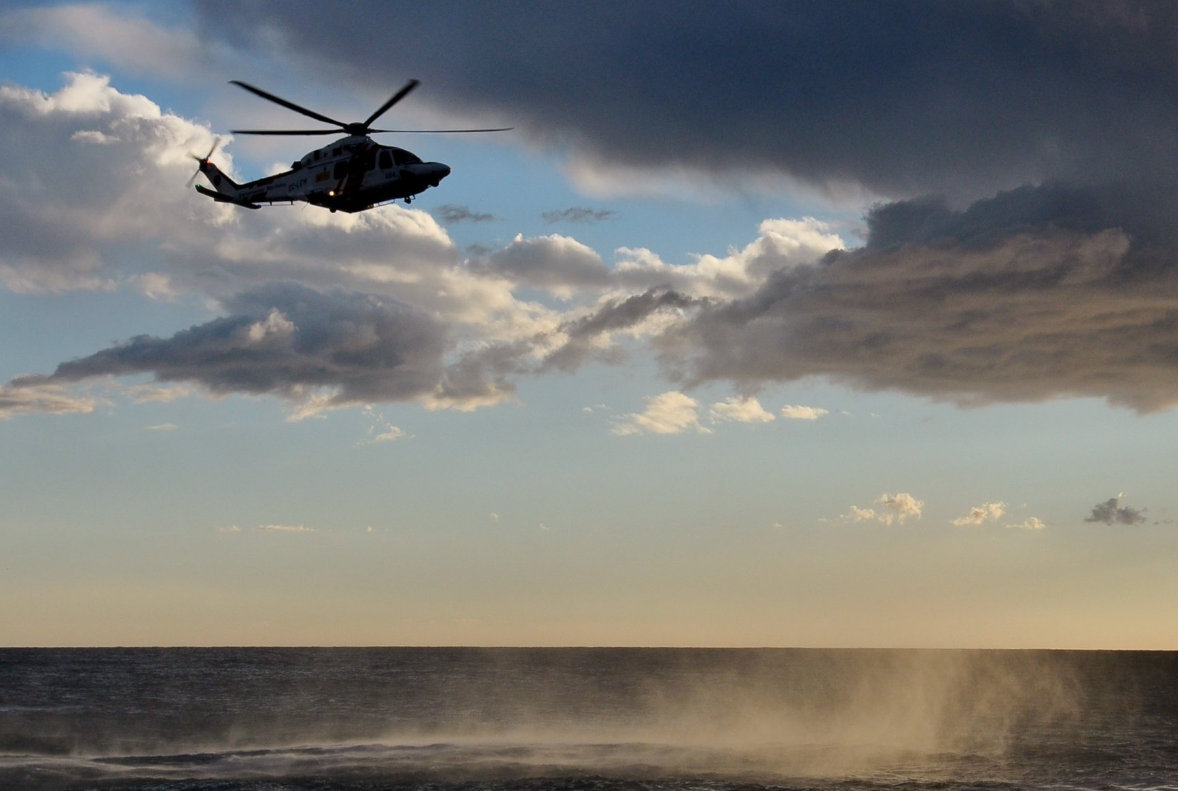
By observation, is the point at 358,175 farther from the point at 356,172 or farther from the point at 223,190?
the point at 223,190

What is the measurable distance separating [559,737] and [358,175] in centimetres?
4641

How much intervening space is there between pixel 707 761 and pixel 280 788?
25.2 m

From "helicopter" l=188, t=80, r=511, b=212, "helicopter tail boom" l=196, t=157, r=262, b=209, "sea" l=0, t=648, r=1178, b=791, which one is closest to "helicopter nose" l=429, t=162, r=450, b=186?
"helicopter" l=188, t=80, r=511, b=212

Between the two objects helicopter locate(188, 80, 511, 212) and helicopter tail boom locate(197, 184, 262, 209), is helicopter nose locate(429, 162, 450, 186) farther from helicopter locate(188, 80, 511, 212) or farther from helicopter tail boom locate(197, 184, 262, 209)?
helicopter tail boom locate(197, 184, 262, 209)

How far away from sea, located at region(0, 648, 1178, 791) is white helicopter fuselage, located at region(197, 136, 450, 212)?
27941 millimetres

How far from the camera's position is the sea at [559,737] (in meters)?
58.5

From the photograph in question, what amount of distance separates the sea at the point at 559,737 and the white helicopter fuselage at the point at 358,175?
91.7 feet

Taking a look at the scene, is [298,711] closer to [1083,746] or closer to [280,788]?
[280,788]

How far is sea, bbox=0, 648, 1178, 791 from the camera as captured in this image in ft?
192

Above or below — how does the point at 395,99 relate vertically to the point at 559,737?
above

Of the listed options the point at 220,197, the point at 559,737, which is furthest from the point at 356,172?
the point at 559,737

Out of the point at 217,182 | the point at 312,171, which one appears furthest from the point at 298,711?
the point at 312,171

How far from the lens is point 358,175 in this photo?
49.9m

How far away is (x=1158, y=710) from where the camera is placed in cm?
11581
